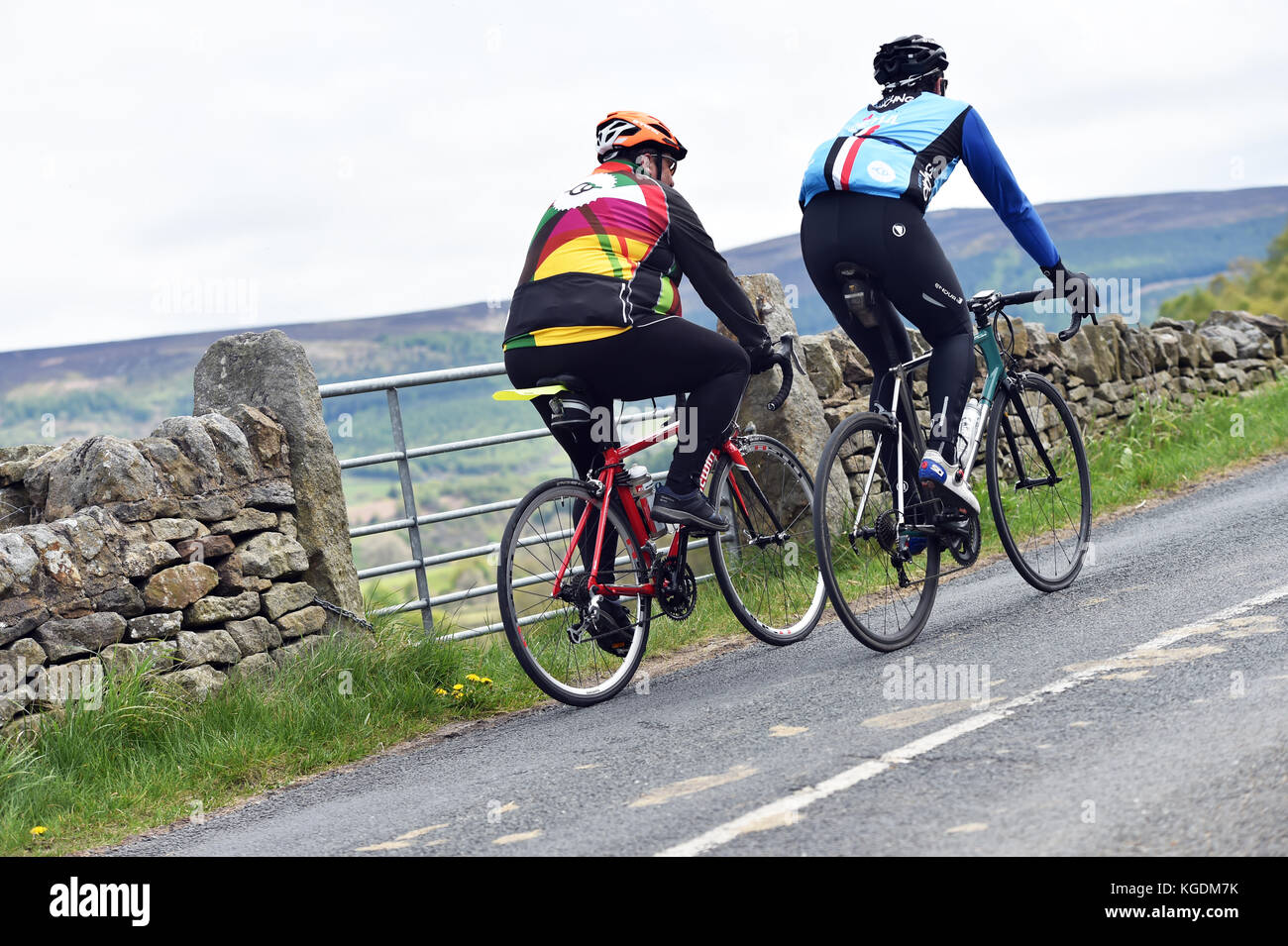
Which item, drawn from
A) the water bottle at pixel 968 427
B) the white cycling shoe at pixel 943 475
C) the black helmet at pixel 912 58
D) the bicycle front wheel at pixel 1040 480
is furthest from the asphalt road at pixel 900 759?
the black helmet at pixel 912 58

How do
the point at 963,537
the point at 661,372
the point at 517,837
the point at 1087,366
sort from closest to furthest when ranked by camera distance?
the point at 517,837, the point at 661,372, the point at 963,537, the point at 1087,366

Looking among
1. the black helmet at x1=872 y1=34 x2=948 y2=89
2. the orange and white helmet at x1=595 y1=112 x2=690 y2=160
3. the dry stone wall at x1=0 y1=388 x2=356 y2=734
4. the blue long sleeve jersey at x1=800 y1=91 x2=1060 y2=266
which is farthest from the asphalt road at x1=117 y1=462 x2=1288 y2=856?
the black helmet at x1=872 y1=34 x2=948 y2=89

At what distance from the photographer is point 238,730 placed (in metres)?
4.67

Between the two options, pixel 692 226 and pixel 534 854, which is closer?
pixel 534 854

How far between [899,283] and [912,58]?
105cm

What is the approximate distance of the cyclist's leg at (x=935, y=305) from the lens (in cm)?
499

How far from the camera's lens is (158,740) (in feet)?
15.2

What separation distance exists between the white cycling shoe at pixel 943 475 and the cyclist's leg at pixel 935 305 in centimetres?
6

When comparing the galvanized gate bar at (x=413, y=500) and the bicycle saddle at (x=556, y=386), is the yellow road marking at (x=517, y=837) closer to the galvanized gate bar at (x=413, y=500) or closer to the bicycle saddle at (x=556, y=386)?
the bicycle saddle at (x=556, y=386)

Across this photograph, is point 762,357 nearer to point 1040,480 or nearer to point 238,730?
point 1040,480

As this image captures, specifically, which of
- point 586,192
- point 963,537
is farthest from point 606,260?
point 963,537
